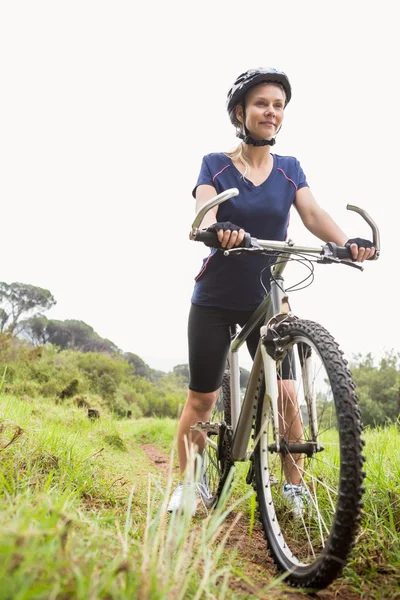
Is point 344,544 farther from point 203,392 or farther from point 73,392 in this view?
point 73,392

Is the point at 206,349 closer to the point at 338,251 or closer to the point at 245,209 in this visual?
the point at 245,209

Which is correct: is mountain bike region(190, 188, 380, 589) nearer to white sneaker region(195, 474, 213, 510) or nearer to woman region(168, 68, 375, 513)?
woman region(168, 68, 375, 513)

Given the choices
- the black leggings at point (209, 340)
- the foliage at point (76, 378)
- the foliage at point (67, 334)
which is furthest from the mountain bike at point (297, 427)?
the foliage at point (67, 334)

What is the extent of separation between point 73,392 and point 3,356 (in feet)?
11.6

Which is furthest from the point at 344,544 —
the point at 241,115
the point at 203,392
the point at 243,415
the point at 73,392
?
the point at 73,392

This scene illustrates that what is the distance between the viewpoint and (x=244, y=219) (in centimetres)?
287

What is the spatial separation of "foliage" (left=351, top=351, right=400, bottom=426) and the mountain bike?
27068mm

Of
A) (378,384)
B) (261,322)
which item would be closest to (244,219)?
(261,322)

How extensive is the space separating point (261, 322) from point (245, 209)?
0.64m

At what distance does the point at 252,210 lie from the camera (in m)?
2.85

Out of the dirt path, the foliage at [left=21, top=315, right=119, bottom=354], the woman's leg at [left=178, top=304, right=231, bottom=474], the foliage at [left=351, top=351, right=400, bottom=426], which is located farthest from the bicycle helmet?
the foliage at [left=21, top=315, right=119, bottom=354]

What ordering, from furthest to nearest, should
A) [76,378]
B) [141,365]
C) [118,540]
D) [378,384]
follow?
1. [141,365]
2. [378,384]
3. [76,378]
4. [118,540]

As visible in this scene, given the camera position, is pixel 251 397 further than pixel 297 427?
Yes

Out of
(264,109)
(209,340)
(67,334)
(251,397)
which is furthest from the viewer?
(67,334)
